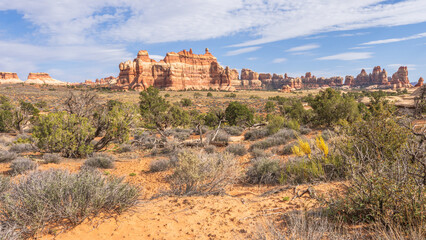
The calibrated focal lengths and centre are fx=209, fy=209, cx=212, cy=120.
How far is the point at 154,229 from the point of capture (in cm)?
363

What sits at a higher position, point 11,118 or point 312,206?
point 11,118

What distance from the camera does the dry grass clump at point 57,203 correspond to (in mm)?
3230

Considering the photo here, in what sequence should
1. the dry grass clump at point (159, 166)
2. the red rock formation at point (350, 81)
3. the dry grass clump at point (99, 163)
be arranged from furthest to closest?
the red rock formation at point (350, 81), the dry grass clump at point (99, 163), the dry grass clump at point (159, 166)

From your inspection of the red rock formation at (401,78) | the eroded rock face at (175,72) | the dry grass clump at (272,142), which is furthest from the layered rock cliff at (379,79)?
the dry grass clump at (272,142)

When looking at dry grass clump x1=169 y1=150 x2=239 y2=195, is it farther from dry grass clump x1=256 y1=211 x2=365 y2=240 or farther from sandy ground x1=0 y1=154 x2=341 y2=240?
dry grass clump x1=256 y1=211 x2=365 y2=240

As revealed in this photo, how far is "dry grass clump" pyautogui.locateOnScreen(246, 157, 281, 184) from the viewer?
6766mm

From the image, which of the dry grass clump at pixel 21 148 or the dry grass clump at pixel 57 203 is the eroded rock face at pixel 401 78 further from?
the dry grass clump at pixel 21 148

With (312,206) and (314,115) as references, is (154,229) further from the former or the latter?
(314,115)

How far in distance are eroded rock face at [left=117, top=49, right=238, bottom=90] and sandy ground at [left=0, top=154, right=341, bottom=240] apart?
87.9m

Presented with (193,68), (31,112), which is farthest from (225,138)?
(193,68)

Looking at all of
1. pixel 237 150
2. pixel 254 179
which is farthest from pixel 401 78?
pixel 254 179

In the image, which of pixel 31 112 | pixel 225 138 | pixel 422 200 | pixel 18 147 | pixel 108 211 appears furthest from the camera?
pixel 31 112

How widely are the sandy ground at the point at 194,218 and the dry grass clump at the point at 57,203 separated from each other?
0.67 ft

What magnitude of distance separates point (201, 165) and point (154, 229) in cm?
240
